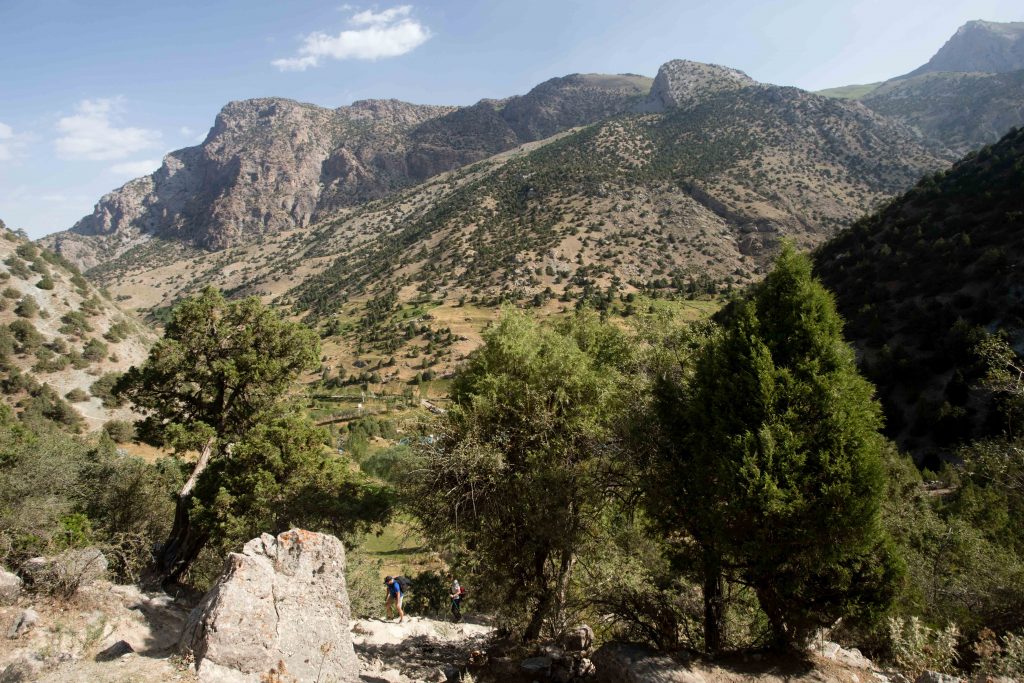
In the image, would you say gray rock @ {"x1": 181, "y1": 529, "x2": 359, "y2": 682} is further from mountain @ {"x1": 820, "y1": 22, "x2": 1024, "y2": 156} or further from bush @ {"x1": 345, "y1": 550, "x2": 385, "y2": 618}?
mountain @ {"x1": 820, "y1": 22, "x2": 1024, "y2": 156}

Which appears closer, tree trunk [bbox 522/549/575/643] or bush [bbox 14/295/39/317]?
tree trunk [bbox 522/549/575/643]

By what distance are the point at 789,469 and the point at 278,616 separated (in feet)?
29.8

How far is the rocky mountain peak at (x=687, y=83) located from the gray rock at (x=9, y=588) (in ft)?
539

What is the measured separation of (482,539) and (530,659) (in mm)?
2758

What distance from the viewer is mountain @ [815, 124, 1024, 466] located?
33.0 m

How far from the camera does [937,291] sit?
133ft

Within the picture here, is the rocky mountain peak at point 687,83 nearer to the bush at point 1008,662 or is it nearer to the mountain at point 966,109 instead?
the mountain at point 966,109

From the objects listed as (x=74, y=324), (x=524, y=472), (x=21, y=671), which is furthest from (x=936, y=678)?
(x=74, y=324)

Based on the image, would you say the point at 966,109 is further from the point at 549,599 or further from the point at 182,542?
the point at 182,542

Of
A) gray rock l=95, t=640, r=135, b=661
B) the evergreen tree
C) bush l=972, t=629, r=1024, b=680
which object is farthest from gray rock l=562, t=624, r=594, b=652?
gray rock l=95, t=640, r=135, b=661

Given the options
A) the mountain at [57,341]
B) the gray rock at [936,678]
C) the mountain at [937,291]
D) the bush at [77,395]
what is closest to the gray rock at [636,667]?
the gray rock at [936,678]

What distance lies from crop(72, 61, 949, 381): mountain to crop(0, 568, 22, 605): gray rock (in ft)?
211

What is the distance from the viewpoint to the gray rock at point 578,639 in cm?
1162

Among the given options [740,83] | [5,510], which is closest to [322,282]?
[5,510]
